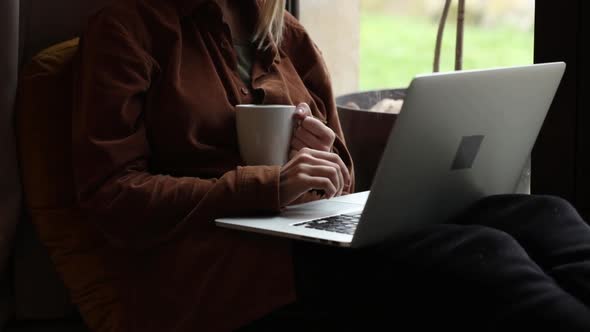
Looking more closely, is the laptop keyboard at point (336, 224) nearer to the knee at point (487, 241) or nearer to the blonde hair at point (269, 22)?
the knee at point (487, 241)

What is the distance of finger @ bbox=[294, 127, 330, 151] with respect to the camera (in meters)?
1.42

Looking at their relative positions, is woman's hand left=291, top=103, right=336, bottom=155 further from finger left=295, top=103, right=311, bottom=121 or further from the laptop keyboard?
the laptop keyboard

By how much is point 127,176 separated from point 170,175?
105 mm

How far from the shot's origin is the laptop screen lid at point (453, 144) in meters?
1.10

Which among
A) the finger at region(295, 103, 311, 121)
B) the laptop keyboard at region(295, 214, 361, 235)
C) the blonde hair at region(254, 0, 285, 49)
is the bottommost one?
the laptop keyboard at region(295, 214, 361, 235)

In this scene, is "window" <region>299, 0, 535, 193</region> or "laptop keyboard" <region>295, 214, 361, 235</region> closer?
"laptop keyboard" <region>295, 214, 361, 235</region>

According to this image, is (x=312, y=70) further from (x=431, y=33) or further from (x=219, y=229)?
(x=431, y=33)

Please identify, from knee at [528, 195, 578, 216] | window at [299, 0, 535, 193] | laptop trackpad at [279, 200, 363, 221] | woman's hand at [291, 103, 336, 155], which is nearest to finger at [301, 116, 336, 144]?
woman's hand at [291, 103, 336, 155]

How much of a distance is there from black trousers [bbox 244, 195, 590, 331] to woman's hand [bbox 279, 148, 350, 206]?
0.25 feet

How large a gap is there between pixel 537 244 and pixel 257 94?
0.56m

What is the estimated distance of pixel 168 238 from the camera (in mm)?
1332

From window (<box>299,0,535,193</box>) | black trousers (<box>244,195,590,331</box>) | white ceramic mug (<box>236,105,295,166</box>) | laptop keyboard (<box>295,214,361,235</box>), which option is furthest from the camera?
window (<box>299,0,535,193</box>)

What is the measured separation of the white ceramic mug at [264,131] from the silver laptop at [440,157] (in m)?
0.10

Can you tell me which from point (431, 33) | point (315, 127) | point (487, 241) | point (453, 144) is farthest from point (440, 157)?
point (431, 33)
